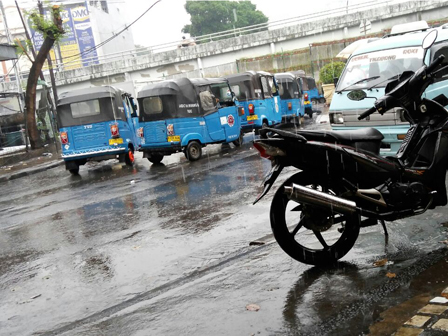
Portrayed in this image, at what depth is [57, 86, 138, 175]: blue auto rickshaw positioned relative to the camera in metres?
16.2

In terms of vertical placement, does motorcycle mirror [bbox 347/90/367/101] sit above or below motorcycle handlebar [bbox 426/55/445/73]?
below

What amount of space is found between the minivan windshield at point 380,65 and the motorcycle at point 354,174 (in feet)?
14.1

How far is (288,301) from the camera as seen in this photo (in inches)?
176

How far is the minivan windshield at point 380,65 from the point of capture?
9930 millimetres

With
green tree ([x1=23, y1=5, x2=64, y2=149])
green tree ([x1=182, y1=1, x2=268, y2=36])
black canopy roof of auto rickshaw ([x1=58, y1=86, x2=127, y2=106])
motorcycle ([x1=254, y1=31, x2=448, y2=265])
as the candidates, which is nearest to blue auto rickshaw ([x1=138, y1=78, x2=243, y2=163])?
black canopy roof of auto rickshaw ([x1=58, y1=86, x2=127, y2=106])

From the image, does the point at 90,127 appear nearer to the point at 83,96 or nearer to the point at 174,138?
the point at 83,96

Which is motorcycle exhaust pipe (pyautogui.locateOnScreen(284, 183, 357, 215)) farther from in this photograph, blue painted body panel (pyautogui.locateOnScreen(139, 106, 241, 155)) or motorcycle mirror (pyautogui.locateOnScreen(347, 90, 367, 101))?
blue painted body panel (pyautogui.locateOnScreen(139, 106, 241, 155))

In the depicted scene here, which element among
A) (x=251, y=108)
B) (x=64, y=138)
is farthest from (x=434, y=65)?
(x=251, y=108)

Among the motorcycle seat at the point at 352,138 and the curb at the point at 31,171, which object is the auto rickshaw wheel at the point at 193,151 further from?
the motorcycle seat at the point at 352,138

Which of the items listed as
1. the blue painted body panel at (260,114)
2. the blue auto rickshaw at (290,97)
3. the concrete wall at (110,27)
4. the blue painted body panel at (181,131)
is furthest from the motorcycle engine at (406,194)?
the concrete wall at (110,27)

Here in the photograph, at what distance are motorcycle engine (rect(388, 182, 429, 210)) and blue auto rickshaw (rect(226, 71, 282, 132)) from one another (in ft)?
A: 50.5

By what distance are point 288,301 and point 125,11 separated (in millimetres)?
85509

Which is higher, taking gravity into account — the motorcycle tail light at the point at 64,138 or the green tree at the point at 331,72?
the green tree at the point at 331,72

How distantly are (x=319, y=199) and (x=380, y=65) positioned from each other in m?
6.24
